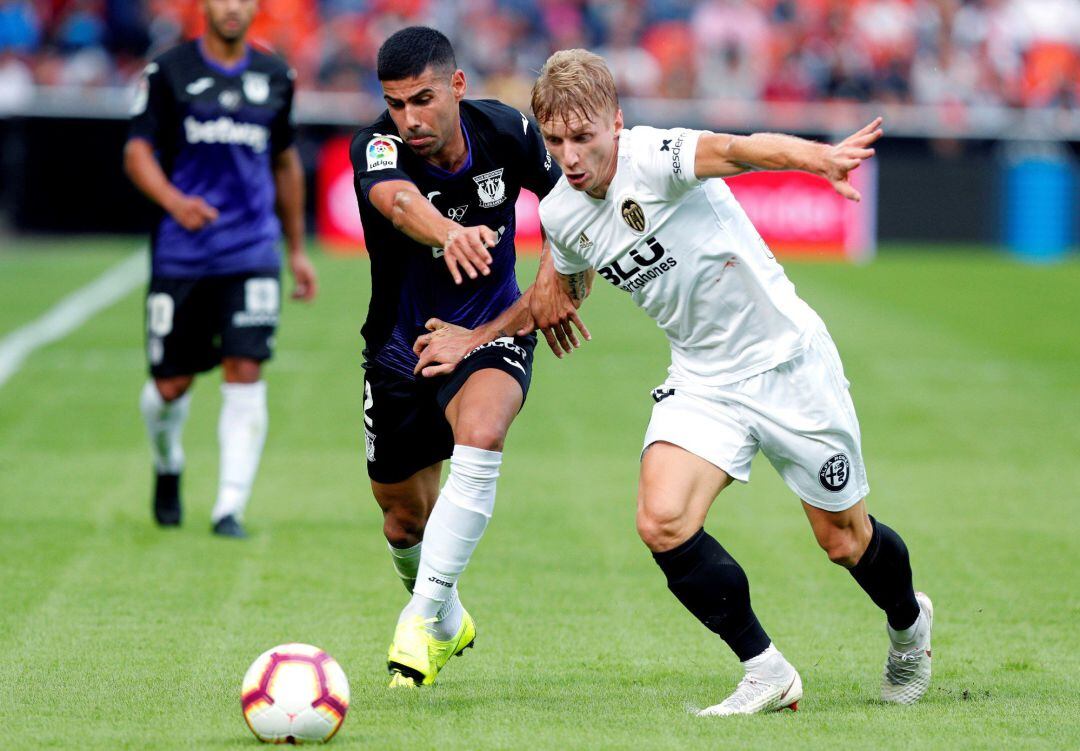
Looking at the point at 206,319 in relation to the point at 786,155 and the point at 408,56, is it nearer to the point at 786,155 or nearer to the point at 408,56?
the point at 408,56

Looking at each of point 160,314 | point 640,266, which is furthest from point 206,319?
point 640,266

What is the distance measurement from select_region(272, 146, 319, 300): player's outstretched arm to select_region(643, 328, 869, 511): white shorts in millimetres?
3963

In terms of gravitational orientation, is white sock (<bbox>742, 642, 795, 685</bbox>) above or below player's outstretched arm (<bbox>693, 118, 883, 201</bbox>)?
below

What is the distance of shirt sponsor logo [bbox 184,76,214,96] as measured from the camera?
28.1 feet

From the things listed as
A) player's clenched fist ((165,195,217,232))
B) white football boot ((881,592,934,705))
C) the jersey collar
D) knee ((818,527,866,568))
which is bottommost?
white football boot ((881,592,934,705))

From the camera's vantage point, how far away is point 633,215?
5.23 m

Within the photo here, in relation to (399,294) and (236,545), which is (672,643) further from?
(236,545)

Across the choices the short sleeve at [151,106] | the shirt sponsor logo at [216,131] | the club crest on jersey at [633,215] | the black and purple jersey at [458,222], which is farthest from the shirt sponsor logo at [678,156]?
the short sleeve at [151,106]

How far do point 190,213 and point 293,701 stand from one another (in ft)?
13.2

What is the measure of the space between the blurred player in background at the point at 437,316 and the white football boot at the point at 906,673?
1.39m

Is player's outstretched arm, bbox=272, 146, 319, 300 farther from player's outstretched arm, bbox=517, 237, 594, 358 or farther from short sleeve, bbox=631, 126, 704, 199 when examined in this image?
short sleeve, bbox=631, 126, 704, 199

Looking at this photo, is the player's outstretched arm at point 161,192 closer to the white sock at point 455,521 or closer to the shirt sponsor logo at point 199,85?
the shirt sponsor logo at point 199,85

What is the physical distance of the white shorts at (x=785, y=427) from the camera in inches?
209

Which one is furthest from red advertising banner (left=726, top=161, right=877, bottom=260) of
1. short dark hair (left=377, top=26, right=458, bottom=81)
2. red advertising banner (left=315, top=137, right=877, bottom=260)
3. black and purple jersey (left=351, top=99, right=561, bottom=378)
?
short dark hair (left=377, top=26, right=458, bottom=81)
